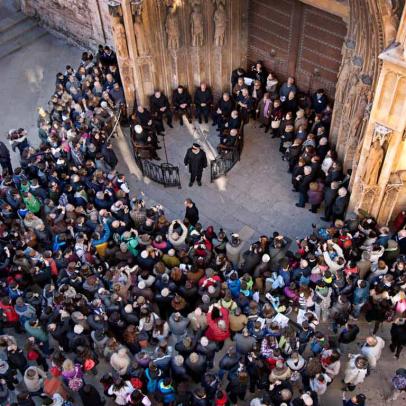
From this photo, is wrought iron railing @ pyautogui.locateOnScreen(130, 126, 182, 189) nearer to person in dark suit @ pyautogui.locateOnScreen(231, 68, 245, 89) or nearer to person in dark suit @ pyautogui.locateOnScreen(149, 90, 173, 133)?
person in dark suit @ pyautogui.locateOnScreen(149, 90, 173, 133)

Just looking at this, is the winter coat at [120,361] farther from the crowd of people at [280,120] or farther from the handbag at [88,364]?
Result: the crowd of people at [280,120]

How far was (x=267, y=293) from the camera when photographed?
12898mm

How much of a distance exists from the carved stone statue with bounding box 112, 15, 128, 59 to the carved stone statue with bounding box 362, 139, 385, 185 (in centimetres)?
761

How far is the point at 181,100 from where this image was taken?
17.7 m

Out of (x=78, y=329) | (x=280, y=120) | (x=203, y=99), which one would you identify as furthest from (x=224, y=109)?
(x=78, y=329)

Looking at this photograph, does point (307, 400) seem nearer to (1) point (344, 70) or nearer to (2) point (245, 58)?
(1) point (344, 70)

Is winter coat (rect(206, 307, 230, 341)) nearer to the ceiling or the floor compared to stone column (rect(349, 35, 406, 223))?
nearer to the floor

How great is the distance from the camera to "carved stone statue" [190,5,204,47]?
16.3 m

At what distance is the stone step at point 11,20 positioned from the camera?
883 inches

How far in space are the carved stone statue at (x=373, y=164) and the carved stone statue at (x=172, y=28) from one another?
6768 millimetres

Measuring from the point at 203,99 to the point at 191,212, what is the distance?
465cm

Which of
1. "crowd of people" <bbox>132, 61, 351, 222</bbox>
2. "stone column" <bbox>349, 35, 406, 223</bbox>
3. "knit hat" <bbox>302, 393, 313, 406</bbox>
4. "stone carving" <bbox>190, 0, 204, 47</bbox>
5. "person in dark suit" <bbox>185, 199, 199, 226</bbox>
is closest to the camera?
"knit hat" <bbox>302, 393, 313, 406</bbox>

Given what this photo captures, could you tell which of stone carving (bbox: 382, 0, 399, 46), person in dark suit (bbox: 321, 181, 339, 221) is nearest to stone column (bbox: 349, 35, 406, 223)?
stone carving (bbox: 382, 0, 399, 46)

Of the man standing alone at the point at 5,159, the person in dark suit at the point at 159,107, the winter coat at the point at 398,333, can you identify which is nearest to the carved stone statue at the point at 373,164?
the winter coat at the point at 398,333
